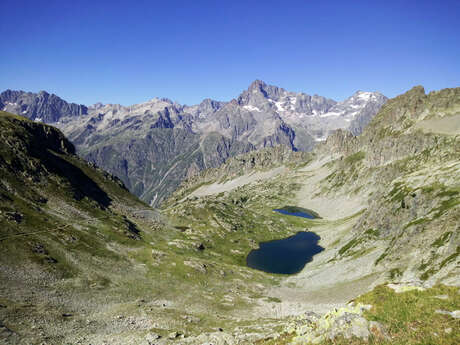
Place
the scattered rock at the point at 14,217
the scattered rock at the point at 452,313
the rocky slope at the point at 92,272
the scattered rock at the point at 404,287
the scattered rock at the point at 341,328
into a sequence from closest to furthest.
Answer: the scattered rock at the point at 452,313
the scattered rock at the point at 341,328
the scattered rock at the point at 404,287
the rocky slope at the point at 92,272
the scattered rock at the point at 14,217

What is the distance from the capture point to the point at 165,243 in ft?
437

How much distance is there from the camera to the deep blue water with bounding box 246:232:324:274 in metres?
148

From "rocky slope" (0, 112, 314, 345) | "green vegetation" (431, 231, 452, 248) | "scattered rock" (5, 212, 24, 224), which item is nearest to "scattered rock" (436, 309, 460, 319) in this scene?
"rocky slope" (0, 112, 314, 345)

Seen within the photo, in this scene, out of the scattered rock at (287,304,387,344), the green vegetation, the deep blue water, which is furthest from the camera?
the deep blue water

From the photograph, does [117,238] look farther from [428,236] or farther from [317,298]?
[428,236]

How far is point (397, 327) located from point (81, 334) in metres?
46.5

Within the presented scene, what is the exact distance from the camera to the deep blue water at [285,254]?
14850 cm

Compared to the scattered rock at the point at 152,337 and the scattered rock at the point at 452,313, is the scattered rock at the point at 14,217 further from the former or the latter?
the scattered rock at the point at 452,313

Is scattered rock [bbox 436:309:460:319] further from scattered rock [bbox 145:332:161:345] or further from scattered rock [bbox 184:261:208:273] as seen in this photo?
scattered rock [bbox 184:261:208:273]

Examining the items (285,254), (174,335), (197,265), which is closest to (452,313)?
(174,335)

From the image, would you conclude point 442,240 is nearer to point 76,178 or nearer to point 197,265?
point 197,265

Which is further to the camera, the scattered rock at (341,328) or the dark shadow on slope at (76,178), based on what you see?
the dark shadow on slope at (76,178)

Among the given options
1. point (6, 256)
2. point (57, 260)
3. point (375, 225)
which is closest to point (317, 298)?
point (375, 225)

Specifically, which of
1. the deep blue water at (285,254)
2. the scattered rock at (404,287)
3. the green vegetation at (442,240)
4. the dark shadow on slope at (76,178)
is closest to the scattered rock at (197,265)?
the deep blue water at (285,254)
